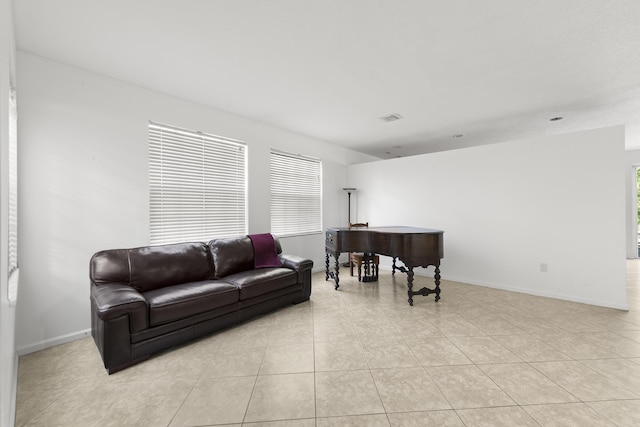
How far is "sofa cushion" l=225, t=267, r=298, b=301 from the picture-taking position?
2.94 metres

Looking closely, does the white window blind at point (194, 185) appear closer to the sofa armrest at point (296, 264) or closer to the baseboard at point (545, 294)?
the sofa armrest at point (296, 264)

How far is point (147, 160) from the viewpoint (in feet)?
10.2

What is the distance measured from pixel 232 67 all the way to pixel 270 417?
304 centimetres

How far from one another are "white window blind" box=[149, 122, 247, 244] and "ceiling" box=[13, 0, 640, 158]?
Answer: 566 mm

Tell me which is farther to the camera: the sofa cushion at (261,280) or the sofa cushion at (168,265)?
the sofa cushion at (261,280)

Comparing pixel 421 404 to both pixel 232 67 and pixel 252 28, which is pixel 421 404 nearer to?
pixel 252 28

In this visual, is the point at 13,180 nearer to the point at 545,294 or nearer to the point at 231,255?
the point at 231,255

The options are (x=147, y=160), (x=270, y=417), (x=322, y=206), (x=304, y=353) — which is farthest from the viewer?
(x=322, y=206)

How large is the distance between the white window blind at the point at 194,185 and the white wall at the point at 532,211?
3.34 metres

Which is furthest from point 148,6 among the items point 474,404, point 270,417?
point 474,404

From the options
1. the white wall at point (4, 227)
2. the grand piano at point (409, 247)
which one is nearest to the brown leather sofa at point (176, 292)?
the white wall at point (4, 227)

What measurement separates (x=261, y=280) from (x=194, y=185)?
167 centimetres

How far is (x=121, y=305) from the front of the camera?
2.12 metres

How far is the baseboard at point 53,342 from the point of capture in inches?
93.0
